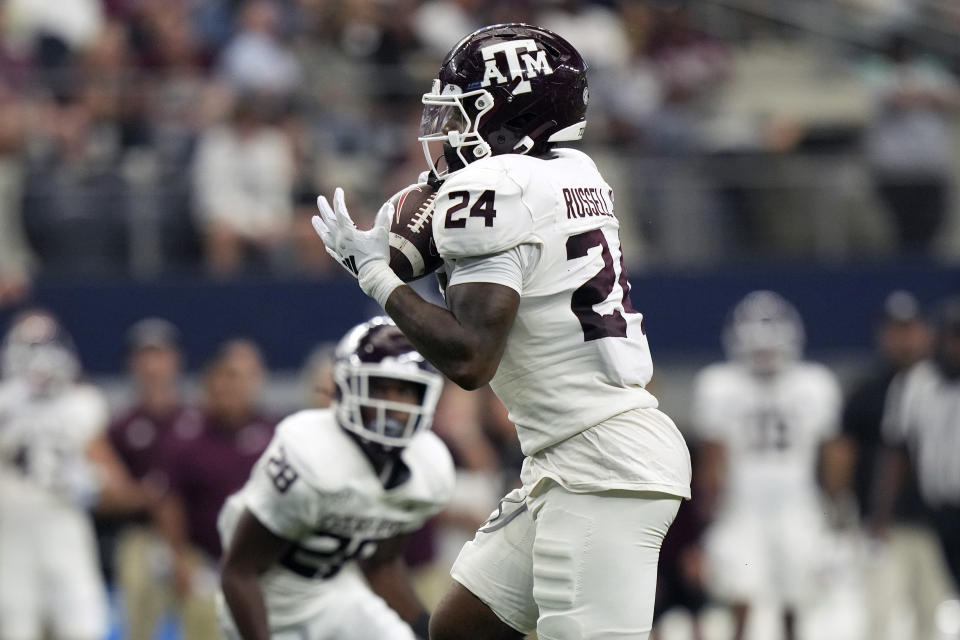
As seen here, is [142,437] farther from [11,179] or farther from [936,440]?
[936,440]

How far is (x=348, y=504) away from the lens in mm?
4520

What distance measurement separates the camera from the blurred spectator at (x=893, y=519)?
8562 mm

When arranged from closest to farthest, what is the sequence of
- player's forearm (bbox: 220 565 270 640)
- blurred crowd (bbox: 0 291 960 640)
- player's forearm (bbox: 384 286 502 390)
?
player's forearm (bbox: 384 286 502 390) < player's forearm (bbox: 220 565 270 640) < blurred crowd (bbox: 0 291 960 640)

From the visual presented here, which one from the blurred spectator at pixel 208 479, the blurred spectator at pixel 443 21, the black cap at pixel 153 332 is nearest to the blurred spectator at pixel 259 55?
the blurred spectator at pixel 443 21

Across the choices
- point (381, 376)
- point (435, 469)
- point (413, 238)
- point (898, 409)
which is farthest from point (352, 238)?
point (898, 409)

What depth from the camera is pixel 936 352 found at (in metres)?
8.39

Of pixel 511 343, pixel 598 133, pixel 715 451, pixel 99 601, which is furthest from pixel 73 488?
pixel 511 343

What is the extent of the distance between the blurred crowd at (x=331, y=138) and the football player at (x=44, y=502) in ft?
3.77

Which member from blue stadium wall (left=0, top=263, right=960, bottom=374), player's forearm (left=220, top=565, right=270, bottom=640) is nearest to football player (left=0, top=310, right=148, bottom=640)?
blue stadium wall (left=0, top=263, right=960, bottom=374)

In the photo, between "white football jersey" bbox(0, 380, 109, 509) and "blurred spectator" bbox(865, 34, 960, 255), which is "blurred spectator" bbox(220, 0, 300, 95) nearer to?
"white football jersey" bbox(0, 380, 109, 509)

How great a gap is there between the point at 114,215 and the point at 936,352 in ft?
14.3

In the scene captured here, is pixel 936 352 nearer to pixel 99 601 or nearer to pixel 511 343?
pixel 99 601

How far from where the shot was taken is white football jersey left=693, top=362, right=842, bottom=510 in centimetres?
837

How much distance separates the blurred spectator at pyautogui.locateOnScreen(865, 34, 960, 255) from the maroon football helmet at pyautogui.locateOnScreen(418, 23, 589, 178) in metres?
6.66
